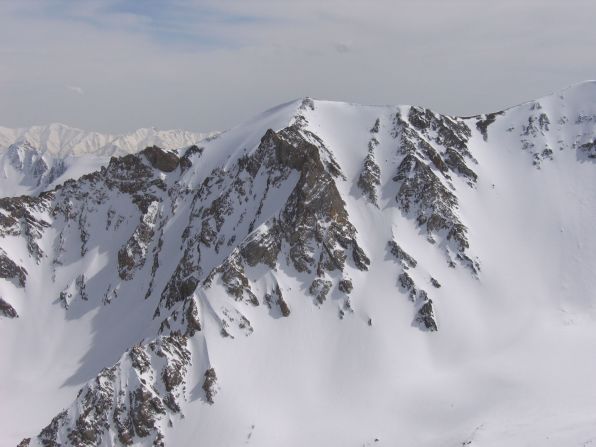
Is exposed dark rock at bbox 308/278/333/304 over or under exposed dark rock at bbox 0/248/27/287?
under

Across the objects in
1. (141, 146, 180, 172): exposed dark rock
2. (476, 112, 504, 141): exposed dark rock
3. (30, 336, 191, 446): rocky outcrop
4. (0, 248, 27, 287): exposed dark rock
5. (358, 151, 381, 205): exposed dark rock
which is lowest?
(30, 336, 191, 446): rocky outcrop

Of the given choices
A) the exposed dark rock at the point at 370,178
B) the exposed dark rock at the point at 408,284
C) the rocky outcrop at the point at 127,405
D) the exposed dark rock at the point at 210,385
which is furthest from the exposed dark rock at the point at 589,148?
the rocky outcrop at the point at 127,405

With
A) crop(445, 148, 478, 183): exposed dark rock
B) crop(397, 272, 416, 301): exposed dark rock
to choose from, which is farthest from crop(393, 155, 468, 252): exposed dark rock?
crop(397, 272, 416, 301): exposed dark rock

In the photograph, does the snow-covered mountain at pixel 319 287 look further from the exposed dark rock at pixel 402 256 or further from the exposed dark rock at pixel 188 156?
the exposed dark rock at pixel 188 156

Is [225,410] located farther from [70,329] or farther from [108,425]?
[70,329]

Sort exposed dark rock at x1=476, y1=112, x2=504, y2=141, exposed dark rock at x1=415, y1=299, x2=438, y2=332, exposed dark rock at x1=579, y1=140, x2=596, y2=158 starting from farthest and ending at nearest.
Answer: exposed dark rock at x1=476, y1=112, x2=504, y2=141
exposed dark rock at x1=579, y1=140, x2=596, y2=158
exposed dark rock at x1=415, y1=299, x2=438, y2=332

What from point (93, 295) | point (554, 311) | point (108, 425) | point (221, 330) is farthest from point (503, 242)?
point (93, 295)

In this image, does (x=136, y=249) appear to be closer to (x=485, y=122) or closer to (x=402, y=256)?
(x=402, y=256)

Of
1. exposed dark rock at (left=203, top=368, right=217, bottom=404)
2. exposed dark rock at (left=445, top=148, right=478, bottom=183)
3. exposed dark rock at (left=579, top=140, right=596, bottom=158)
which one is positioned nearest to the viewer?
exposed dark rock at (left=203, top=368, right=217, bottom=404)

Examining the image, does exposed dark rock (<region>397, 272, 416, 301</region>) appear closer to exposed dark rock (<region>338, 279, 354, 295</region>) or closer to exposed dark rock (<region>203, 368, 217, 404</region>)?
exposed dark rock (<region>338, 279, 354, 295</region>)

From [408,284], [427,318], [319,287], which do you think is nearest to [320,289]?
[319,287]
